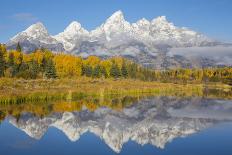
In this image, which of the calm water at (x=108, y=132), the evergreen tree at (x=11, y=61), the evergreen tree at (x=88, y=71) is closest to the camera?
the calm water at (x=108, y=132)

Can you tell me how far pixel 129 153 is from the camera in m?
24.5

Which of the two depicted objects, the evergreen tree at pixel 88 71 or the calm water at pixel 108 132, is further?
the evergreen tree at pixel 88 71

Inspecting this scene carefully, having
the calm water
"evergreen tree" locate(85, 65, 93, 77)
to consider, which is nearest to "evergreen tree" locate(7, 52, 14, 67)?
"evergreen tree" locate(85, 65, 93, 77)

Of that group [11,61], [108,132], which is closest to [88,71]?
[11,61]

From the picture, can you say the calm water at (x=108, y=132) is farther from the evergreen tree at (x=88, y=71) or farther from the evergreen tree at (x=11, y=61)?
the evergreen tree at (x=88, y=71)

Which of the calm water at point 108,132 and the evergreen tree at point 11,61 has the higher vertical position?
the evergreen tree at point 11,61

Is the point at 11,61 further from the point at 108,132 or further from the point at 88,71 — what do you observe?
the point at 108,132

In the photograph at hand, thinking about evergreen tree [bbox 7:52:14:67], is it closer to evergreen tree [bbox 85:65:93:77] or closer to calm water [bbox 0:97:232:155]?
evergreen tree [bbox 85:65:93:77]

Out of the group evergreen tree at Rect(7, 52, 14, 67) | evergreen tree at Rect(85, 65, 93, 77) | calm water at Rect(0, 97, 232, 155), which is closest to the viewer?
calm water at Rect(0, 97, 232, 155)

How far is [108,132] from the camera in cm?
3369

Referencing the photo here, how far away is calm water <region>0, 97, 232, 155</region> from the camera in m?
25.6

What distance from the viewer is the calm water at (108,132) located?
25641mm

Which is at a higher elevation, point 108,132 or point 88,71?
point 88,71

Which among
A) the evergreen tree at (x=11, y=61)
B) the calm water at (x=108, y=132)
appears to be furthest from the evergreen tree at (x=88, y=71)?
the calm water at (x=108, y=132)
